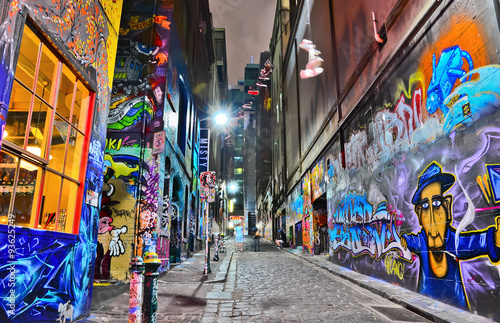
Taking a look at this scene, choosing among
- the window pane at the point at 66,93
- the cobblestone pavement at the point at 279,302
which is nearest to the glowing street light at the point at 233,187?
the cobblestone pavement at the point at 279,302

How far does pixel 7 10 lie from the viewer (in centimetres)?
313

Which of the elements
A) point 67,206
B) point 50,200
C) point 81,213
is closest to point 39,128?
point 50,200

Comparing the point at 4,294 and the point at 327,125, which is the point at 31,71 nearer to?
the point at 4,294

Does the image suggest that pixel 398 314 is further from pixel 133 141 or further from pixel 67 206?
pixel 133 141

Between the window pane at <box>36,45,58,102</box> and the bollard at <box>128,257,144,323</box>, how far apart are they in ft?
8.36

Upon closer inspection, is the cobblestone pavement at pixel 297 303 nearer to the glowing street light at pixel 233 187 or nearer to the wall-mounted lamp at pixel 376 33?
the wall-mounted lamp at pixel 376 33

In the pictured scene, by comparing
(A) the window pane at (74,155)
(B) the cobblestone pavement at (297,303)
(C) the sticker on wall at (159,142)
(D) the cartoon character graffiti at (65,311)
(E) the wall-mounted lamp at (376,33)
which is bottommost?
(B) the cobblestone pavement at (297,303)

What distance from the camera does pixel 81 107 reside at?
16.1 feet

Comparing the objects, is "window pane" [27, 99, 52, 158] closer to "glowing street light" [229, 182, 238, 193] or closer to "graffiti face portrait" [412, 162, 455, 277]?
"graffiti face portrait" [412, 162, 455, 277]

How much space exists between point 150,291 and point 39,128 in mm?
2498

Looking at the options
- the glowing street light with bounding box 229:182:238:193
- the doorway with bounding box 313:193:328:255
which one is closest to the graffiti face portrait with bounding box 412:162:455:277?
the doorway with bounding box 313:193:328:255

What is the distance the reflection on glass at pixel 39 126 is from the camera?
384 centimetres

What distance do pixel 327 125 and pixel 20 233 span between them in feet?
44.1

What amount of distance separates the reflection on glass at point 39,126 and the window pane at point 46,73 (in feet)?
0.50
